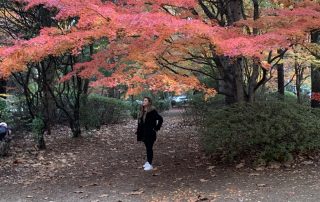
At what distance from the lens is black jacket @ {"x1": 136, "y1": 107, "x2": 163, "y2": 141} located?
27.4 feet

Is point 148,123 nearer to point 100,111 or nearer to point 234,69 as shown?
point 234,69

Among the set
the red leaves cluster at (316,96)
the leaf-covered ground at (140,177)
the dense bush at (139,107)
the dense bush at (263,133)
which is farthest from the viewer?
the dense bush at (139,107)

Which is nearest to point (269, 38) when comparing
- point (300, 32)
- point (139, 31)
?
point (300, 32)

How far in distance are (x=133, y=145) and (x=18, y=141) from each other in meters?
3.92

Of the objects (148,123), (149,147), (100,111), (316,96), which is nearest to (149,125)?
(148,123)

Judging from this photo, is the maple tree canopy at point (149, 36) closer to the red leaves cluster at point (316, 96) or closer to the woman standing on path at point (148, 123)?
the woman standing on path at point (148, 123)

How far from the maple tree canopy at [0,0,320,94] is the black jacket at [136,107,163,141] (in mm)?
988

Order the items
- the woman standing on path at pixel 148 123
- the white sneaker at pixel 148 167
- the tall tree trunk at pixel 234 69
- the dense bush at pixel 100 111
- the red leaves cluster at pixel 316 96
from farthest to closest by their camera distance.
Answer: the dense bush at pixel 100 111 → the red leaves cluster at pixel 316 96 → the tall tree trunk at pixel 234 69 → the white sneaker at pixel 148 167 → the woman standing on path at pixel 148 123

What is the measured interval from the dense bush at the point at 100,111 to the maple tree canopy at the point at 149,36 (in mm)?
7704

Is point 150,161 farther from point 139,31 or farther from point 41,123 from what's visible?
point 41,123

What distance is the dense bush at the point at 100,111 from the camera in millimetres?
15422

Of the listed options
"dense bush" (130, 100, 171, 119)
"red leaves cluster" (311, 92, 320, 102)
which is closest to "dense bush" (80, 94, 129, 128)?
"dense bush" (130, 100, 171, 119)

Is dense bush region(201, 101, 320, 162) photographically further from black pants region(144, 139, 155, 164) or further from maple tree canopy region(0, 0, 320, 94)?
black pants region(144, 139, 155, 164)

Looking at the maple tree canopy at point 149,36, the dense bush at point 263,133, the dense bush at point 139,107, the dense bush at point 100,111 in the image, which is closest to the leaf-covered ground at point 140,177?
the dense bush at point 263,133
